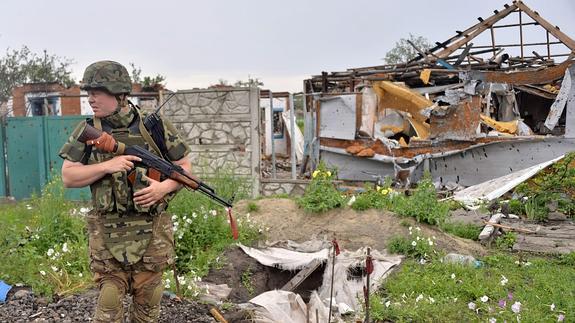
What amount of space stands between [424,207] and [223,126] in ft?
17.6

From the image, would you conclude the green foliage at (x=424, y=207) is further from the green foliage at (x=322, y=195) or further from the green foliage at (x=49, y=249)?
the green foliage at (x=49, y=249)

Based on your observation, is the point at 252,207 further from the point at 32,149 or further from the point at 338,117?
the point at 32,149

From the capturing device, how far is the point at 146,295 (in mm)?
3324

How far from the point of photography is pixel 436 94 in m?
11.8

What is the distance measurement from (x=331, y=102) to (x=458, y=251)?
6337 mm

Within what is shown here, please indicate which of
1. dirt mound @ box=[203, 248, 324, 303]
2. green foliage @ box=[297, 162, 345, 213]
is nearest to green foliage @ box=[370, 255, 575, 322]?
dirt mound @ box=[203, 248, 324, 303]

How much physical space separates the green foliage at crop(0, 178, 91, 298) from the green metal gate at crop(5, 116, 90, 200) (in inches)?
178

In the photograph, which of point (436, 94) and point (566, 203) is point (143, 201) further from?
point (436, 94)

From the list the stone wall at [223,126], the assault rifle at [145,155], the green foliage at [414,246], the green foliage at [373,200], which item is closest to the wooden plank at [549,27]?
the stone wall at [223,126]

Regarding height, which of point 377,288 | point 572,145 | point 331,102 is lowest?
point 377,288

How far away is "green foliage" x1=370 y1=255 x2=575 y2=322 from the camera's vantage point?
4.33m

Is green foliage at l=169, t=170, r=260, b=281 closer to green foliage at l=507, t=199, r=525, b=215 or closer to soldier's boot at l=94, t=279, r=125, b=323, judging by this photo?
soldier's boot at l=94, t=279, r=125, b=323

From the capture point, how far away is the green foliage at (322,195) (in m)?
6.90

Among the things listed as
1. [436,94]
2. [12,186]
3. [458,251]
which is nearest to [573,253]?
[458,251]
